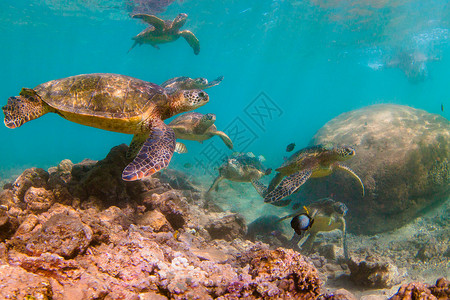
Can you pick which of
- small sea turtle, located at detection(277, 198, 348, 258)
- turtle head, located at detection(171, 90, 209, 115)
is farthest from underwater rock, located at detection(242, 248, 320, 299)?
small sea turtle, located at detection(277, 198, 348, 258)

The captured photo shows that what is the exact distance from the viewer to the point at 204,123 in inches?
294

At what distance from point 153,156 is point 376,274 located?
463 cm

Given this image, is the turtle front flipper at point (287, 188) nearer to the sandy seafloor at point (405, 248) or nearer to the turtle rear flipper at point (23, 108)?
the sandy seafloor at point (405, 248)

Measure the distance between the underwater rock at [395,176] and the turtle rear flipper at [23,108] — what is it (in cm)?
868

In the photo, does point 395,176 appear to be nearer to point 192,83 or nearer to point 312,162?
point 312,162

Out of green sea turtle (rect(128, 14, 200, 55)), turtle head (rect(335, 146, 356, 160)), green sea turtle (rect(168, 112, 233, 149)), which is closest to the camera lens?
turtle head (rect(335, 146, 356, 160))

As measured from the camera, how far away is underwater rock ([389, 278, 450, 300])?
6.45 ft

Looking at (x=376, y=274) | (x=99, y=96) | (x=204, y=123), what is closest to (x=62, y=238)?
(x=99, y=96)

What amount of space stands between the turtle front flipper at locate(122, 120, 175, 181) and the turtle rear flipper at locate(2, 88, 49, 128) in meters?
2.03

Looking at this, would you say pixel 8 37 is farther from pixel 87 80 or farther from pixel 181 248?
pixel 181 248

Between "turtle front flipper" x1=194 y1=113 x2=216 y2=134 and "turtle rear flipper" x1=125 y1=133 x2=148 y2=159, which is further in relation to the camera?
"turtle front flipper" x1=194 y1=113 x2=216 y2=134

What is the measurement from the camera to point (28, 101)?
402 cm

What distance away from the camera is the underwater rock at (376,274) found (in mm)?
4219

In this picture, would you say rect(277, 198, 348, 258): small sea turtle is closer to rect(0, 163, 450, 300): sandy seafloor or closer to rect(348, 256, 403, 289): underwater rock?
rect(0, 163, 450, 300): sandy seafloor
